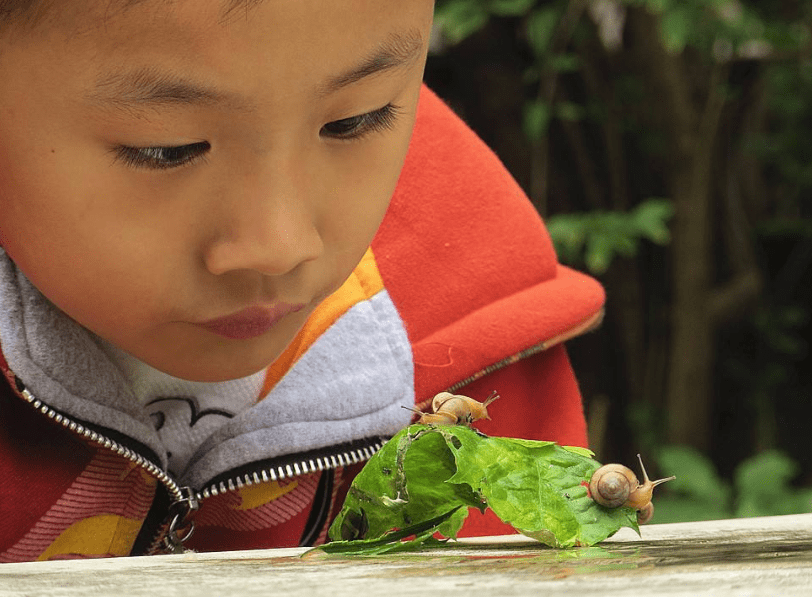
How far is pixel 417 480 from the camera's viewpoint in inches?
28.4

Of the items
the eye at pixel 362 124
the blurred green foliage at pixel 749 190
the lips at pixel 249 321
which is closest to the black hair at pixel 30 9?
the eye at pixel 362 124

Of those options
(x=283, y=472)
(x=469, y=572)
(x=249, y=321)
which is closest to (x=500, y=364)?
(x=283, y=472)

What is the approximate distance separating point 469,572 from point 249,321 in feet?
1.09

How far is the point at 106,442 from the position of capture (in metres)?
0.90

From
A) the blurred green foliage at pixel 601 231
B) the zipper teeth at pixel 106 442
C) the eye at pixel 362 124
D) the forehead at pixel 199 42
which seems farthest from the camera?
the blurred green foliage at pixel 601 231

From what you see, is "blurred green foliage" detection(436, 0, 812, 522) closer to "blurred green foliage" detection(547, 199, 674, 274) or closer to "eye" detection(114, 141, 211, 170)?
"blurred green foliage" detection(547, 199, 674, 274)

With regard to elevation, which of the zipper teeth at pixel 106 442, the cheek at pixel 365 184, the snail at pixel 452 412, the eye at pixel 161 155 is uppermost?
the eye at pixel 161 155

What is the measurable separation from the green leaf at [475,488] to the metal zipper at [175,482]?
0.23 meters

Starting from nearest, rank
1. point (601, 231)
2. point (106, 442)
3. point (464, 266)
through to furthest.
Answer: point (106, 442), point (464, 266), point (601, 231)

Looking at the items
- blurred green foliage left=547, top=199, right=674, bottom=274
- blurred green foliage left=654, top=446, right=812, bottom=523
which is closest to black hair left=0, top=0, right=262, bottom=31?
blurred green foliage left=547, top=199, right=674, bottom=274

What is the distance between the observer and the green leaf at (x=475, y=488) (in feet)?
2.19

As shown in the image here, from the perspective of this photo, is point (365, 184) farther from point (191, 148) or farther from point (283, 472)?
point (283, 472)

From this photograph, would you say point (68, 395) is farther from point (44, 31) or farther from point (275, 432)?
point (44, 31)

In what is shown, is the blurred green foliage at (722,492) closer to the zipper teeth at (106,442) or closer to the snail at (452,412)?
the zipper teeth at (106,442)
